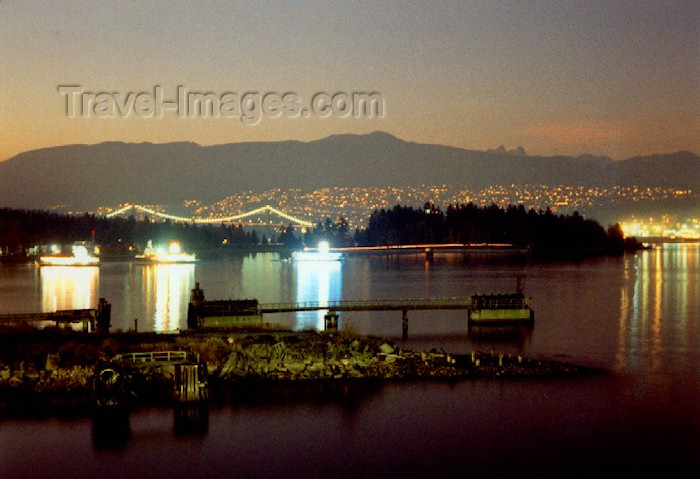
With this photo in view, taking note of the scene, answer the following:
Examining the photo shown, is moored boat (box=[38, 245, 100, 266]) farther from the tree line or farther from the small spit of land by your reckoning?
the small spit of land

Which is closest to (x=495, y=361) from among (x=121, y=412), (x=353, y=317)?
(x=121, y=412)

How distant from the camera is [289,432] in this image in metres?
23.2

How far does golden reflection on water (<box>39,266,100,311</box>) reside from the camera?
178 feet

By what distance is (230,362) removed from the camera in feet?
86.4

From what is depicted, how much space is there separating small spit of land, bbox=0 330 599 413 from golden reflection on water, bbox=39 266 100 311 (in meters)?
25.3

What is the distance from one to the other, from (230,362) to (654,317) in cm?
2958

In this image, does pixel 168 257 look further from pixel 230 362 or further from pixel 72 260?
pixel 230 362

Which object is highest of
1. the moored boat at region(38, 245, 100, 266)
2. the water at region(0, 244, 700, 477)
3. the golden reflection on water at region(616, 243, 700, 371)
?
the moored boat at region(38, 245, 100, 266)

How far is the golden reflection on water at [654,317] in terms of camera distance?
3588cm

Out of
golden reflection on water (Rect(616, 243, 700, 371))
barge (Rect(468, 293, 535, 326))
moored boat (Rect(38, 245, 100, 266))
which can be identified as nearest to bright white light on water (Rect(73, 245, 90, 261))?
moored boat (Rect(38, 245, 100, 266))

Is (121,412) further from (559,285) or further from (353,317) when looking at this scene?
(559,285)

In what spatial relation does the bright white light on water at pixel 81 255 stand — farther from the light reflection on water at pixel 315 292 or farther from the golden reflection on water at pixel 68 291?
the light reflection on water at pixel 315 292

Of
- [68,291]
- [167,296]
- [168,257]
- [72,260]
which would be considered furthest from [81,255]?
[167,296]

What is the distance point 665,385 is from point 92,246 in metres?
132
